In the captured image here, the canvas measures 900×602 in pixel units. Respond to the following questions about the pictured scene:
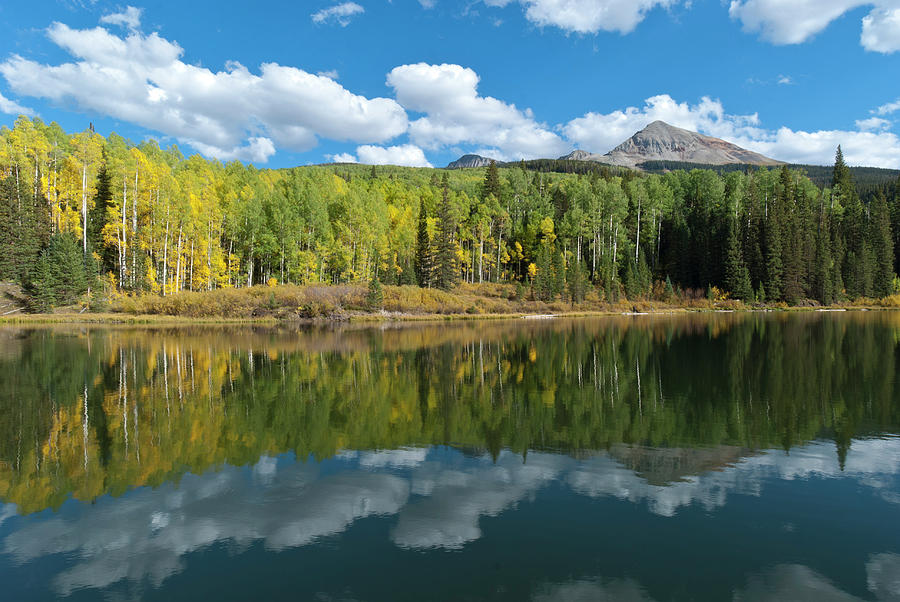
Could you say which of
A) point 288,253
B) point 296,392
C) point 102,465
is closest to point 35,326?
point 288,253

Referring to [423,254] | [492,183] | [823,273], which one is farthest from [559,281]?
[823,273]

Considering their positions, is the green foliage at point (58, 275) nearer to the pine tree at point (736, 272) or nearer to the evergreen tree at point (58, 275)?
the evergreen tree at point (58, 275)

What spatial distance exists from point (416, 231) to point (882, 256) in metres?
64.6

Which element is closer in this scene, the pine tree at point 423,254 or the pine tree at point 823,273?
the pine tree at point 423,254

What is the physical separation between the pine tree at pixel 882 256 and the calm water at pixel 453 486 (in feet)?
228

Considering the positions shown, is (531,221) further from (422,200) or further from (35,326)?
(35,326)

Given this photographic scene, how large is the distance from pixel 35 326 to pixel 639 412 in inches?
1683

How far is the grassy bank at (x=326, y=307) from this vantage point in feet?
143

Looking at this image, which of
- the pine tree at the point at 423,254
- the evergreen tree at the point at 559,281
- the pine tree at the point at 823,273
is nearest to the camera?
the evergreen tree at the point at 559,281

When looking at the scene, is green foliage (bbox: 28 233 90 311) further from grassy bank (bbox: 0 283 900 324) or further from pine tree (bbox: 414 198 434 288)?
pine tree (bbox: 414 198 434 288)

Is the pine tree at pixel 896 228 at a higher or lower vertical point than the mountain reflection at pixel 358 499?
higher

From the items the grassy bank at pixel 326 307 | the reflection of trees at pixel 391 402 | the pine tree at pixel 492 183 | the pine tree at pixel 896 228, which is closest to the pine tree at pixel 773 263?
the grassy bank at pixel 326 307

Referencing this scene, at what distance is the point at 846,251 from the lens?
72.5 m

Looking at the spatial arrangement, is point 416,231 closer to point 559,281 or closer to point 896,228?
point 559,281
